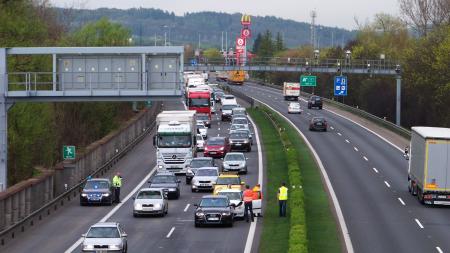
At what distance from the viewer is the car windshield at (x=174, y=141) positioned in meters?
63.0

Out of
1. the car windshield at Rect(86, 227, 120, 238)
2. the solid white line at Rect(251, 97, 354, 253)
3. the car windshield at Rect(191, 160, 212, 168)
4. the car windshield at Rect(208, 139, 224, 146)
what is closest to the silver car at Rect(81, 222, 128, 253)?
the car windshield at Rect(86, 227, 120, 238)

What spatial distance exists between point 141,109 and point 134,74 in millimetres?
49283

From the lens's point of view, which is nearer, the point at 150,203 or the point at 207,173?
the point at 150,203

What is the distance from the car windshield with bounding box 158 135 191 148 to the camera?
63.0 m

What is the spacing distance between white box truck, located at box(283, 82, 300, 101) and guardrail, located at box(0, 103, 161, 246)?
28087 mm

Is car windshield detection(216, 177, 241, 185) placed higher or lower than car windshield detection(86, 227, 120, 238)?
lower

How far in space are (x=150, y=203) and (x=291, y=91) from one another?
98.3 meters

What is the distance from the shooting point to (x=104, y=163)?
69375mm

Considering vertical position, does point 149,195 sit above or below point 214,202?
below

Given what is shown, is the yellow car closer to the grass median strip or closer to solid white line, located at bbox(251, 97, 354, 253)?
the grass median strip

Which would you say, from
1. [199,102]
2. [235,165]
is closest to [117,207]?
[235,165]

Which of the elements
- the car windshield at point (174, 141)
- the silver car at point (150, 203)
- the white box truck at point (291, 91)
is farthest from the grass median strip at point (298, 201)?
the white box truck at point (291, 91)

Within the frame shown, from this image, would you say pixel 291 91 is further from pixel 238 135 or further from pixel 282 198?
pixel 282 198

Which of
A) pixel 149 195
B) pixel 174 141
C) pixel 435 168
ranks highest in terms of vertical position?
pixel 435 168
